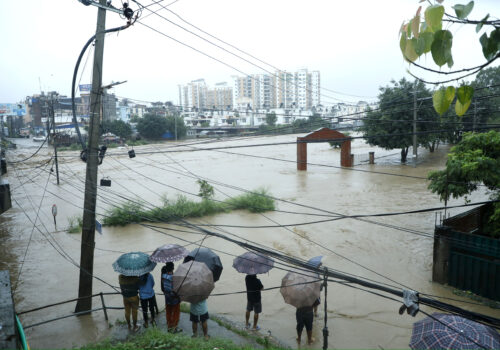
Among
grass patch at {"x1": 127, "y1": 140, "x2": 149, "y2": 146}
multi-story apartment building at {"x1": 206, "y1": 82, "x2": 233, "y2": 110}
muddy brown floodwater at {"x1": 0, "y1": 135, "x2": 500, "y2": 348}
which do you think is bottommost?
muddy brown floodwater at {"x1": 0, "y1": 135, "x2": 500, "y2": 348}

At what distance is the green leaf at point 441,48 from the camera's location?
142 centimetres

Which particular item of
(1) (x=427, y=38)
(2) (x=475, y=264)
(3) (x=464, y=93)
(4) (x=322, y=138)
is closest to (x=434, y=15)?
(1) (x=427, y=38)

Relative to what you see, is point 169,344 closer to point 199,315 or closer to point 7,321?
point 199,315

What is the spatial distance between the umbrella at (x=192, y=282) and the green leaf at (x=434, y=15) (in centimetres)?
591

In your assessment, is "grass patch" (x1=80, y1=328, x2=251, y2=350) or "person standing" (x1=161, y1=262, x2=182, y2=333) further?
"person standing" (x1=161, y1=262, x2=182, y2=333)

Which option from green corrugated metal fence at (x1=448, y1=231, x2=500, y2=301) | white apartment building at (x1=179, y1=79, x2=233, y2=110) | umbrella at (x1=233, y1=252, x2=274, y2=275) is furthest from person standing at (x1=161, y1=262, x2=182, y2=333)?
white apartment building at (x1=179, y1=79, x2=233, y2=110)

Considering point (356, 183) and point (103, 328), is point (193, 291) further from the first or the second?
point (356, 183)

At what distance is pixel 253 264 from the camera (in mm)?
7250

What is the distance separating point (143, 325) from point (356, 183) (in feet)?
66.8

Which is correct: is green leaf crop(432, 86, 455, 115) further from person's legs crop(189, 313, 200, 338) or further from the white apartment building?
the white apartment building

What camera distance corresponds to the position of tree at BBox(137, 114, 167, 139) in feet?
197

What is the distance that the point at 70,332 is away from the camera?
782 centimetres

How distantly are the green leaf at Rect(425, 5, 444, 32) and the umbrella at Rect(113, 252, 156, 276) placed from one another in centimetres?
668

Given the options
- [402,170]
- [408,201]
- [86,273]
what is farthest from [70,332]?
[402,170]
